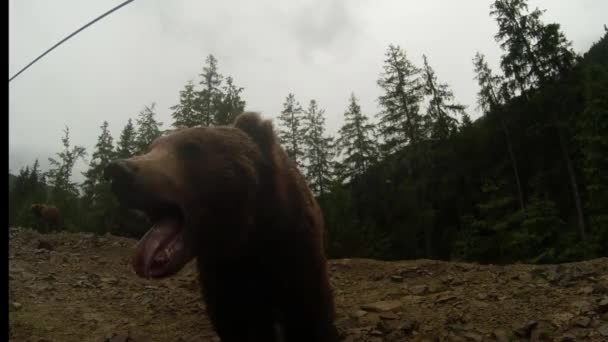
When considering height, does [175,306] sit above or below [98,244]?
below

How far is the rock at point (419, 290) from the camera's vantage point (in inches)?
187

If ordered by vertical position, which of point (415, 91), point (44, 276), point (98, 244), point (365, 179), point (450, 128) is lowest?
point (44, 276)

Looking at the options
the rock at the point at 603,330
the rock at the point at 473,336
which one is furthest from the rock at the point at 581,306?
the rock at the point at 473,336

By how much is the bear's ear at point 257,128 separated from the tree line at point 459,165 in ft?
33.0

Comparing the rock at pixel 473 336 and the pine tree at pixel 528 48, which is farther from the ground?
the pine tree at pixel 528 48

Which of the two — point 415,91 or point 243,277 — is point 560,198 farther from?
point 243,277

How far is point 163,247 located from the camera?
6.18 feet

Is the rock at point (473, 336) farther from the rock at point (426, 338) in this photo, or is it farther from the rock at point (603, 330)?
the rock at point (603, 330)

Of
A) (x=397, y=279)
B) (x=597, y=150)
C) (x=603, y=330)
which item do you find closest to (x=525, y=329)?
(x=603, y=330)

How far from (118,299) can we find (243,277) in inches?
171

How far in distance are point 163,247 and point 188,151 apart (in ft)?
1.85

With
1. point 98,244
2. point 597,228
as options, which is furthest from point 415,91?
point 98,244

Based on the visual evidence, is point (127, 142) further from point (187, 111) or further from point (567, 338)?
point (567, 338)

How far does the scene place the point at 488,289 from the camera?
4.45 meters
